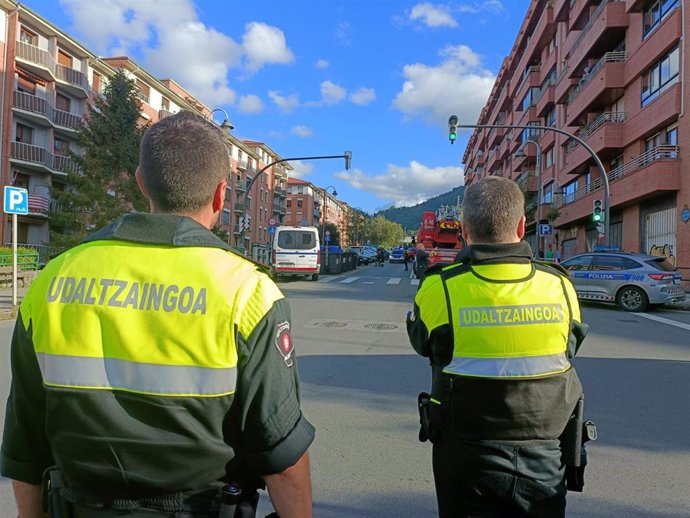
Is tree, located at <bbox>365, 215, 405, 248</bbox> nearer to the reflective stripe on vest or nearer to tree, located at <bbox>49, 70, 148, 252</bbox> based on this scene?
tree, located at <bbox>49, 70, 148, 252</bbox>

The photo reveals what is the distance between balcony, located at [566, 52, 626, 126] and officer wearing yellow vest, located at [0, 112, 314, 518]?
98.6 ft

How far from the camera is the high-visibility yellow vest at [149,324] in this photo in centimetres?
124

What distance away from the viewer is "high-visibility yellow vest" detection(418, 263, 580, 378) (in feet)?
6.33

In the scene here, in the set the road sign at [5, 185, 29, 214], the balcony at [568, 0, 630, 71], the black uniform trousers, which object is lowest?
the black uniform trousers

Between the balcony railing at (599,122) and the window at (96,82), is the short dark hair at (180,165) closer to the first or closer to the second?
the balcony railing at (599,122)

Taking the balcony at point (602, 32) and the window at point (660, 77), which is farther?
the balcony at point (602, 32)

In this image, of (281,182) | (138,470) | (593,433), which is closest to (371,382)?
(593,433)

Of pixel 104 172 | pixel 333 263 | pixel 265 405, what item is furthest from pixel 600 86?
pixel 265 405

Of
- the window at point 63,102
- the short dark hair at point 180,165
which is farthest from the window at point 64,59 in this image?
the short dark hair at point 180,165

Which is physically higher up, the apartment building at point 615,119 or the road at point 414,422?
the apartment building at point 615,119

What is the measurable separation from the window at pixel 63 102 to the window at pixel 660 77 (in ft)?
117

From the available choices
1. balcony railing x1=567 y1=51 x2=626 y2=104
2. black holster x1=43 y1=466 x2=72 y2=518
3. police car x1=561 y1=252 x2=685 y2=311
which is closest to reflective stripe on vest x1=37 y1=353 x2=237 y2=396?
black holster x1=43 y1=466 x2=72 y2=518

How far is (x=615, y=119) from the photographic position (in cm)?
2750

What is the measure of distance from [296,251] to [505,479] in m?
22.6
